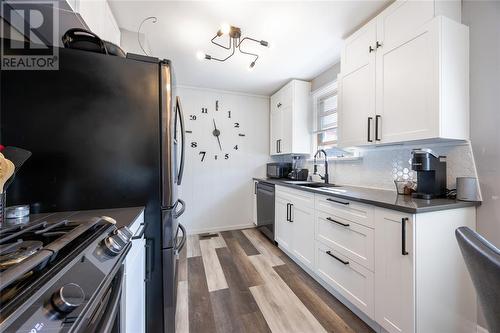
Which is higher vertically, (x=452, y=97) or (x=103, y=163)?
(x=452, y=97)

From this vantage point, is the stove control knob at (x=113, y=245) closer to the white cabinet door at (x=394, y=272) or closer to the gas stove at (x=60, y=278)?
the gas stove at (x=60, y=278)

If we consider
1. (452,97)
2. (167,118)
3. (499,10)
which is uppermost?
(499,10)

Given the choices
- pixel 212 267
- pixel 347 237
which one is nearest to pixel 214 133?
pixel 212 267

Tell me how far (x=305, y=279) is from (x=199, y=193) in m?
2.09

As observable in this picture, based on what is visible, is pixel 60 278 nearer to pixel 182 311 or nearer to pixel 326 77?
pixel 182 311

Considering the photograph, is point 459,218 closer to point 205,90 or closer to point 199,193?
point 199,193

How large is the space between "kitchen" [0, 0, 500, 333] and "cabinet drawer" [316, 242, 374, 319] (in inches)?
0.5

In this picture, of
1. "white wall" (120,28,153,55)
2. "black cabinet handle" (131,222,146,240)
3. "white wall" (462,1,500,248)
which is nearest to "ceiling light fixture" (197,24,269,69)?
"white wall" (120,28,153,55)

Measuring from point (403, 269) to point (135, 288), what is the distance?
145cm

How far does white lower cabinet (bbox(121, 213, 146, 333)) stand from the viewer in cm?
77

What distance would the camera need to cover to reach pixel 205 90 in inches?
138

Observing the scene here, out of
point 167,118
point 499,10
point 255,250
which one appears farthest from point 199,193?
point 499,10

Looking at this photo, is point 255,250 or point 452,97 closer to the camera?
point 452,97

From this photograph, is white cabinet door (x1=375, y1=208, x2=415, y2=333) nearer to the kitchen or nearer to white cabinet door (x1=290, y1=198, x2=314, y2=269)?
the kitchen
